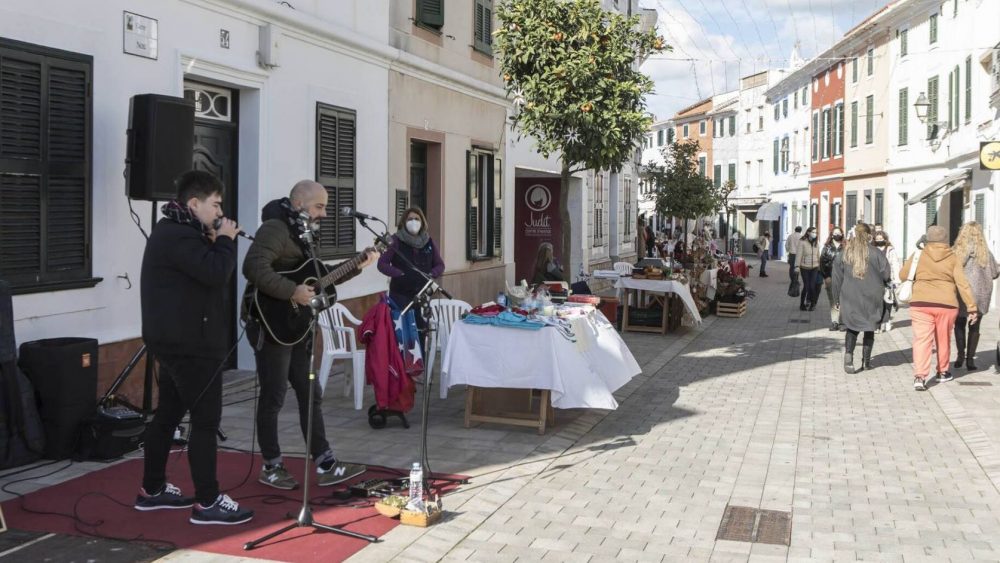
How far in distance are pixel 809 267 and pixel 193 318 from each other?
1677cm

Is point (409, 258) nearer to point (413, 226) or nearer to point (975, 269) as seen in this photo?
point (413, 226)

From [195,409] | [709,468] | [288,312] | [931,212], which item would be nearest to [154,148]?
[288,312]

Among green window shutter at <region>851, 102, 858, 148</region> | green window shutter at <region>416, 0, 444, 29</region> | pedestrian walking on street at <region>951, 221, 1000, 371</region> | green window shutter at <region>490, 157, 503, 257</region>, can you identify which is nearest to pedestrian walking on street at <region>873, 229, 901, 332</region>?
pedestrian walking on street at <region>951, 221, 1000, 371</region>

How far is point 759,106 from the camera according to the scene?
54.1m

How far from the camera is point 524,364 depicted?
26.6 ft

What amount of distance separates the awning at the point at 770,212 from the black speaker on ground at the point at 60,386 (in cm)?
4480

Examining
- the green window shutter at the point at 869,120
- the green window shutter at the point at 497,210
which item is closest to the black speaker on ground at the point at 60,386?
the green window shutter at the point at 497,210

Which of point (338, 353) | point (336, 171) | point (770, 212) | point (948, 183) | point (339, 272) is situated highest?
point (770, 212)

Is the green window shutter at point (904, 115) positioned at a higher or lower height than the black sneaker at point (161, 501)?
higher

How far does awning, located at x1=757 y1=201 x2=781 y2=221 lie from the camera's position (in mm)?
49031

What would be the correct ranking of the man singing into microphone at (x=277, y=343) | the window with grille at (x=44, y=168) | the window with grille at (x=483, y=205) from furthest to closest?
the window with grille at (x=483, y=205) < the window with grille at (x=44, y=168) < the man singing into microphone at (x=277, y=343)

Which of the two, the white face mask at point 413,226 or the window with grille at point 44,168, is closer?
the window with grille at point 44,168

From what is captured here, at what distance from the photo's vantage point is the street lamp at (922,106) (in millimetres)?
26500

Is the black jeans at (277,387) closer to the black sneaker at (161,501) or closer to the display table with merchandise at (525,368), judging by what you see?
the black sneaker at (161,501)
